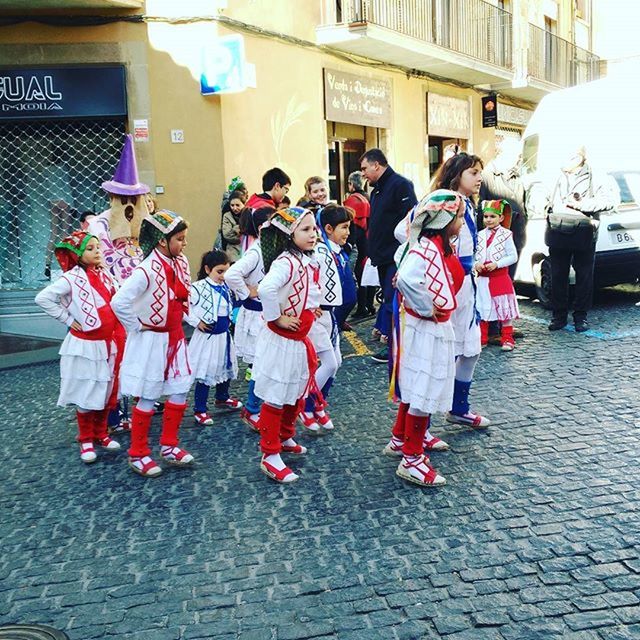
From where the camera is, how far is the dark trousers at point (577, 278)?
8.72 m

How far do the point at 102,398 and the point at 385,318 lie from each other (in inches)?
133

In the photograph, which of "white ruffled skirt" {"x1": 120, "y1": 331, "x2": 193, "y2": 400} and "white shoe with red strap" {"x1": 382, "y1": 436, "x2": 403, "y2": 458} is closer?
"white ruffled skirt" {"x1": 120, "y1": 331, "x2": 193, "y2": 400}

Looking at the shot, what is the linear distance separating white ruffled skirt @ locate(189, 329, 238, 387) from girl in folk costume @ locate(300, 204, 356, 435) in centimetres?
78

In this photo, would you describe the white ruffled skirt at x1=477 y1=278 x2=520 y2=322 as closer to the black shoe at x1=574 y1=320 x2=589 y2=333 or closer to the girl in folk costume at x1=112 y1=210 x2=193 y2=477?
the black shoe at x1=574 y1=320 x2=589 y2=333

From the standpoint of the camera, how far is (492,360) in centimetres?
765

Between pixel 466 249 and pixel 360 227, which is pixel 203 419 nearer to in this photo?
pixel 466 249

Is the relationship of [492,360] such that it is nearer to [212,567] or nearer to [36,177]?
[212,567]

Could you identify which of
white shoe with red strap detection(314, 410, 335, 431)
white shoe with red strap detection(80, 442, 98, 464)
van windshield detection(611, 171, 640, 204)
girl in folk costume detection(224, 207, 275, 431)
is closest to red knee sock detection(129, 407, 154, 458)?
white shoe with red strap detection(80, 442, 98, 464)

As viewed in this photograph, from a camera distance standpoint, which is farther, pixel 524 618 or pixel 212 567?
pixel 212 567

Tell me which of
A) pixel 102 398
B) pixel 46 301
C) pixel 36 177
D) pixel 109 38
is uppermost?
pixel 109 38

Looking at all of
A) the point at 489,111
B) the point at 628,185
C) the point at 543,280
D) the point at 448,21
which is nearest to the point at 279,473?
the point at 543,280

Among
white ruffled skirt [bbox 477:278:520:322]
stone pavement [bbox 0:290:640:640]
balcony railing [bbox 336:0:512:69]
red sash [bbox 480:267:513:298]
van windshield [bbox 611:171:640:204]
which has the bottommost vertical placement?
stone pavement [bbox 0:290:640:640]

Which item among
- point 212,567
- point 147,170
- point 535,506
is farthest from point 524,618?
point 147,170

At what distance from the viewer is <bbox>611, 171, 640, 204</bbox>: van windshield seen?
10328mm
